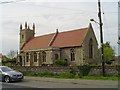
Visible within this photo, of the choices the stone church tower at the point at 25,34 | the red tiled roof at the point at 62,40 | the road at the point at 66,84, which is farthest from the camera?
Answer: the stone church tower at the point at 25,34

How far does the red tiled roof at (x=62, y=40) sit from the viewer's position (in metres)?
62.6

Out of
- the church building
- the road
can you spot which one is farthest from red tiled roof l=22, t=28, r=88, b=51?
the road

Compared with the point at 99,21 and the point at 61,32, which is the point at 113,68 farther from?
the point at 61,32

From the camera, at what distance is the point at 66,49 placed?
211 feet

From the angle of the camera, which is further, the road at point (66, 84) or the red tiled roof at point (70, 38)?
the red tiled roof at point (70, 38)

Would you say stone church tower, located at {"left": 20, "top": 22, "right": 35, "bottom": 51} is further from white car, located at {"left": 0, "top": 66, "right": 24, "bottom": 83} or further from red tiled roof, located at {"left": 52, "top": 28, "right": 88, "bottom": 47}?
white car, located at {"left": 0, "top": 66, "right": 24, "bottom": 83}

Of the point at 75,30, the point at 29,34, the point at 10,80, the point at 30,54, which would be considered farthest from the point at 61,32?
the point at 10,80

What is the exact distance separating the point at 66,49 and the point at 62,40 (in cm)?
350

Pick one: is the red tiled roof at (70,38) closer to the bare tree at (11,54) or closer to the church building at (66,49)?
the church building at (66,49)

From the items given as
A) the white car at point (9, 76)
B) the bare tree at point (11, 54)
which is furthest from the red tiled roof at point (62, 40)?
the white car at point (9, 76)

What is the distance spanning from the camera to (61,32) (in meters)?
70.4

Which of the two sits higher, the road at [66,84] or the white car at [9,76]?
the white car at [9,76]

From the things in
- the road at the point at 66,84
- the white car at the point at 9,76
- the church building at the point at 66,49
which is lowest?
the road at the point at 66,84

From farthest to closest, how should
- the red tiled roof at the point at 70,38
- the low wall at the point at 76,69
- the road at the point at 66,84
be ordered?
1. the red tiled roof at the point at 70,38
2. the low wall at the point at 76,69
3. the road at the point at 66,84
